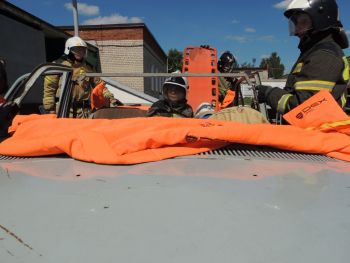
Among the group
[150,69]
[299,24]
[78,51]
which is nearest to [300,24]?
[299,24]

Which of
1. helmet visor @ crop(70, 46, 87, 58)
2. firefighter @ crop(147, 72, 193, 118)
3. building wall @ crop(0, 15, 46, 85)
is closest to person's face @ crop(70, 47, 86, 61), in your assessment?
helmet visor @ crop(70, 46, 87, 58)

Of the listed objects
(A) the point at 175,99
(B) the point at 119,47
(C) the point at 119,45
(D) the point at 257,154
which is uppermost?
(C) the point at 119,45

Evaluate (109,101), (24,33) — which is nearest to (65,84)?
(109,101)

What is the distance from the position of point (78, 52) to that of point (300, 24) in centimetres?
239

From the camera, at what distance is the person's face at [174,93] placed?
3.04 meters

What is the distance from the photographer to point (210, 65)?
6332 millimetres

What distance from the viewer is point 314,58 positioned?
202cm

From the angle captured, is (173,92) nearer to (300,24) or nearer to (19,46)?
(300,24)

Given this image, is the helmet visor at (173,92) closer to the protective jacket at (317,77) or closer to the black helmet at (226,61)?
the protective jacket at (317,77)

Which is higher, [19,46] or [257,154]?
[19,46]

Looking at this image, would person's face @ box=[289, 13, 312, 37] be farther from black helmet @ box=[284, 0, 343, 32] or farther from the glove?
the glove

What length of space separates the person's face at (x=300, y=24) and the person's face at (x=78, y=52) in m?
2.30

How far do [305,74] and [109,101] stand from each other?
7.27 ft

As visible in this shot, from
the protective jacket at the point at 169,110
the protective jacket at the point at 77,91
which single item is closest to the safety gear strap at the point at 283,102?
the protective jacket at the point at 169,110
